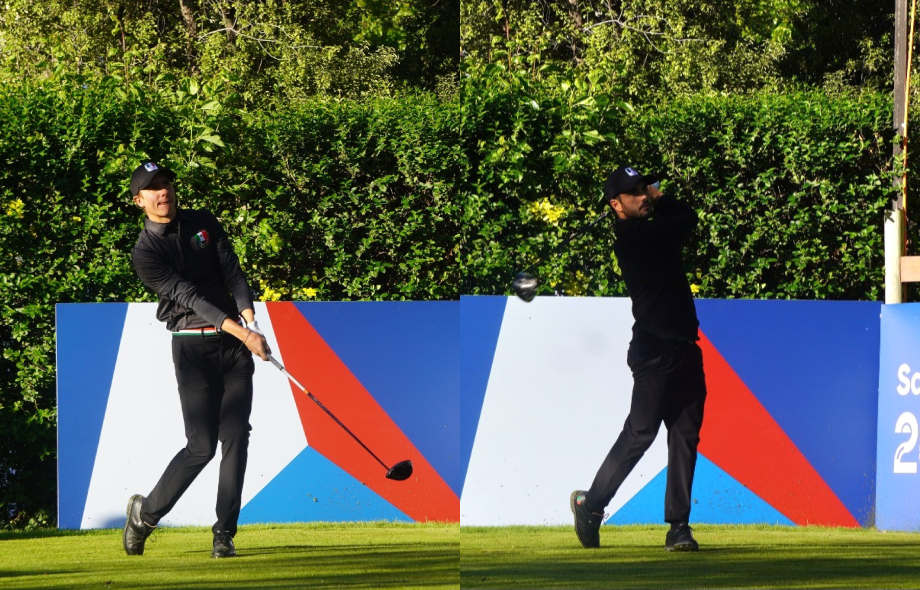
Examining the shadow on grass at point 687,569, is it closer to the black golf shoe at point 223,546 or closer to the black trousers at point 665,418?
the black trousers at point 665,418

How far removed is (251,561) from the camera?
2.85 meters

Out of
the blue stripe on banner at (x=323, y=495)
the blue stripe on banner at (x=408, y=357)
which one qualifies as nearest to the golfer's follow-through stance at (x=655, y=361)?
the blue stripe on banner at (x=323, y=495)

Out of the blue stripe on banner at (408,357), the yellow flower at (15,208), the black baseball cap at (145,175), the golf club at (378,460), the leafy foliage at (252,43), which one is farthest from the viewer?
the blue stripe on banner at (408,357)

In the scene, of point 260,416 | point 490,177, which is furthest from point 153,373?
point 490,177

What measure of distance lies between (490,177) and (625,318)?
40 cm

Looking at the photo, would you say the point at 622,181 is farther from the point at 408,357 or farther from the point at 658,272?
the point at 408,357

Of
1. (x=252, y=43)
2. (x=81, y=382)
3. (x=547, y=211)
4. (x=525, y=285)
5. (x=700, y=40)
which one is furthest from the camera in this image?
(x=81, y=382)

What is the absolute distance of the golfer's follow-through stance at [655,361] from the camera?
1.94 metres

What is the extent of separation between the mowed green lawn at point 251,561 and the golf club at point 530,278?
0.80 m

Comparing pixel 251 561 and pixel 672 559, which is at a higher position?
pixel 672 559

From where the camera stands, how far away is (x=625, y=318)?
192 cm

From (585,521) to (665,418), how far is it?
0.26m

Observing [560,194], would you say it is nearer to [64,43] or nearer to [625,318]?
[625,318]

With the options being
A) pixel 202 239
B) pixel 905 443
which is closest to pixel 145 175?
pixel 202 239
